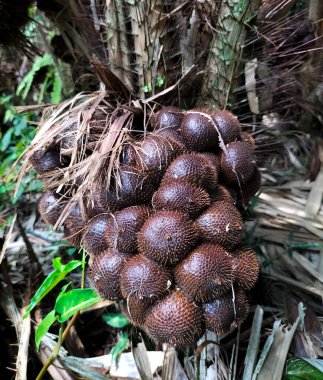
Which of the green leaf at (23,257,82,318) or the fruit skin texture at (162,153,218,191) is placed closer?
the fruit skin texture at (162,153,218,191)

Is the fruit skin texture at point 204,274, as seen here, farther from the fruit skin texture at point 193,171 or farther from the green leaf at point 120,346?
the green leaf at point 120,346

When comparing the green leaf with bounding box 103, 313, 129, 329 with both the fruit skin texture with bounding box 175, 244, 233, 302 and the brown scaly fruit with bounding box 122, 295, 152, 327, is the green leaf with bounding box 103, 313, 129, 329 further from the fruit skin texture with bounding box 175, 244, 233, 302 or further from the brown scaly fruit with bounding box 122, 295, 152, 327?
the fruit skin texture with bounding box 175, 244, 233, 302

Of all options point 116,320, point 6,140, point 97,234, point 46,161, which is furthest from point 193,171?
point 6,140

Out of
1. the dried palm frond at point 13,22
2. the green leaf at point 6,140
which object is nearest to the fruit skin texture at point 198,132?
the dried palm frond at point 13,22

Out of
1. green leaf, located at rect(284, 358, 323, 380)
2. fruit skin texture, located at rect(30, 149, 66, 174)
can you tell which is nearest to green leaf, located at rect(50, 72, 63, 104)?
fruit skin texture, located at rect(30, 149, 66, 174)

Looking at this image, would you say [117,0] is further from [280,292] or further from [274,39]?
[280,292]

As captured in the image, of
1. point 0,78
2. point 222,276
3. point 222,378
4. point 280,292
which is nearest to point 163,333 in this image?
point 222,276

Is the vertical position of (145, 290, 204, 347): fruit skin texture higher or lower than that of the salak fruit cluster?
lower
